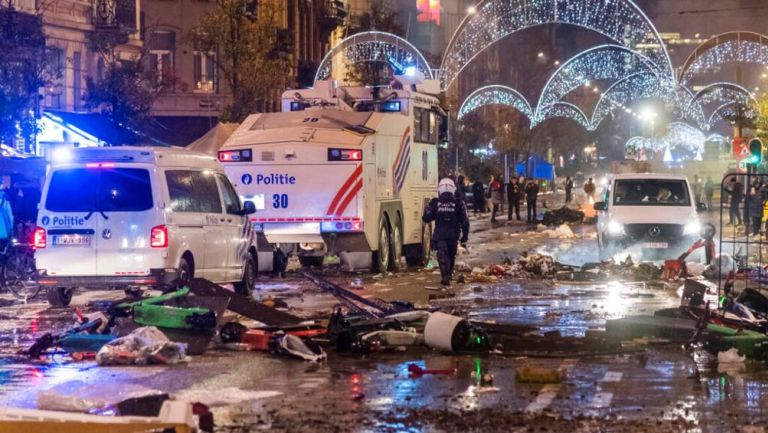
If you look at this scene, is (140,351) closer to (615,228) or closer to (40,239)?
(40,239)

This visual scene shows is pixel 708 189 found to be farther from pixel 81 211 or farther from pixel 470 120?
pixel 81 211

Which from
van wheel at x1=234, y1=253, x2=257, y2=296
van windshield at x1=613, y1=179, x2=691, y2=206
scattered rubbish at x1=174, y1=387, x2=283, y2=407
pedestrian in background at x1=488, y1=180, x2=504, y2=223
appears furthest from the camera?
pedestrian in background at x1=488, y1=180, x2=504, y2=223

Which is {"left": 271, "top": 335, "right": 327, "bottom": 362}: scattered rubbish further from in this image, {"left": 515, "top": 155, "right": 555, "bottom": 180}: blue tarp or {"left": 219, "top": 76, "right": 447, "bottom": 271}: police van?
{"left": 515, "top": 155, "right": 555, "bottom": 180}: blue tarp

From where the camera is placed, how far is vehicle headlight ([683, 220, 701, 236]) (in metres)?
26.0

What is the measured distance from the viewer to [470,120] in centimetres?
7538

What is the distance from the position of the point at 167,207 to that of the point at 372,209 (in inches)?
275

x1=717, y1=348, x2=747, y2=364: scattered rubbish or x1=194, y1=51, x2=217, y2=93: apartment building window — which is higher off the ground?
x1=194, y1=51, x2=217, y2=93: apartment building window

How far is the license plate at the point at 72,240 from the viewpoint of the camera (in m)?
17.0

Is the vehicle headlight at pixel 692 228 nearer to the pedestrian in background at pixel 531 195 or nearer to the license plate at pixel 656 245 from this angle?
the license plate at pixel 656 245

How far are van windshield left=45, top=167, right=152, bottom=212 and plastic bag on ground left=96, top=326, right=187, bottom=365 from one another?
4.67 meters

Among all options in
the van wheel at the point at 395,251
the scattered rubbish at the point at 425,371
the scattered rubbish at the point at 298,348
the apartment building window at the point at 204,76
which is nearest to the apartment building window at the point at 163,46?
the apartment building window at the point at 204,76

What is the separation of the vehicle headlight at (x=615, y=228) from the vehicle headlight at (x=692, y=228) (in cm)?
123

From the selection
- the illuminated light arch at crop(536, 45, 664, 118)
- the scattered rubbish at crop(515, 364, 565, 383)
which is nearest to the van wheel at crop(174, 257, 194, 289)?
the scattered rubbish at crop(515, 364, 565, 383)

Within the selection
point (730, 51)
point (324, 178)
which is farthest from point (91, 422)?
Result: point (730, 51)
